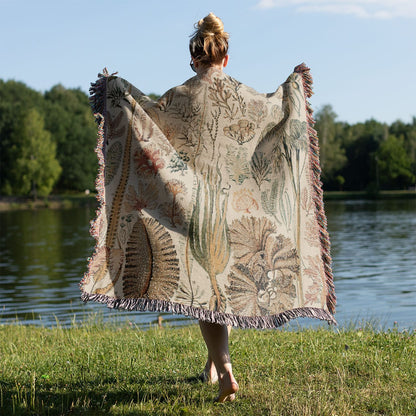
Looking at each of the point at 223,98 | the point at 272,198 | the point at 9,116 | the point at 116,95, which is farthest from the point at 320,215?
the point at 9,116

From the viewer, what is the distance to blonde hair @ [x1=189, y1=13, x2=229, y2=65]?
3.64 m

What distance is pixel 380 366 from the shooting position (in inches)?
166

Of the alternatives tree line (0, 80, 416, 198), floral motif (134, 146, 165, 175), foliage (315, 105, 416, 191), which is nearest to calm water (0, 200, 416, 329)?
floral motif (134, 146, 165, 175)

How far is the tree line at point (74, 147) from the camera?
60125mm

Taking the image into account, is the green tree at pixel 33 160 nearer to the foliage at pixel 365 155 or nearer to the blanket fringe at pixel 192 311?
the foliage at pixel 365 155

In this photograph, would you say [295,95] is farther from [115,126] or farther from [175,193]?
[115,126]

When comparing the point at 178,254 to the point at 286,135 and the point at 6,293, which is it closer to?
the point at 286,135

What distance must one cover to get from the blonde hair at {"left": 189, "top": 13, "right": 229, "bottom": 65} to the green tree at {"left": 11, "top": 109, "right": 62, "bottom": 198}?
188ft

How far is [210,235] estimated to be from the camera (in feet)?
11.8

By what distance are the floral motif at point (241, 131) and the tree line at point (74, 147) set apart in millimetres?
57365

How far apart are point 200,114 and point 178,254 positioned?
2.63 ft

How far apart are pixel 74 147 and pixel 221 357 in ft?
213

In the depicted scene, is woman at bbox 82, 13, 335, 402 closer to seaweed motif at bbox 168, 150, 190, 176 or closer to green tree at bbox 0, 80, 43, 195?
seaweed motif at bbox 168, 150, 190, 176

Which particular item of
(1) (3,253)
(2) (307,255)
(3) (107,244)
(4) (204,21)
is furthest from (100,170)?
(1) (3,253)
